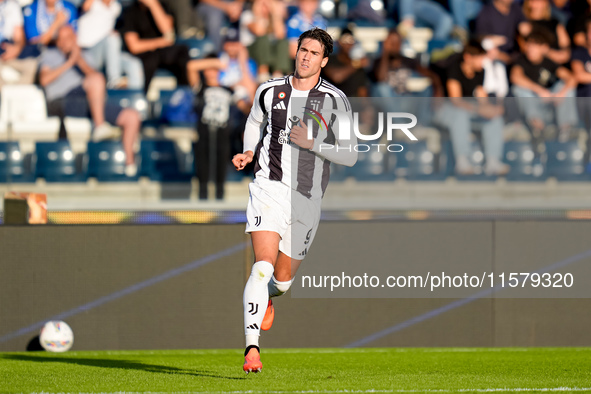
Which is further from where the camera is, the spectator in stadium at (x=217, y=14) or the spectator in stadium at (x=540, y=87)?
the spectator in stadium at (x=217, y=14)

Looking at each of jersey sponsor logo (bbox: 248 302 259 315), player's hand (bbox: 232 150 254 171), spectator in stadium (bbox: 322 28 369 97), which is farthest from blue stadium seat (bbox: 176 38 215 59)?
jersey sponsor logo (bbox: 248 302 259 315)

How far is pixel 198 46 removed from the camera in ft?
38.0

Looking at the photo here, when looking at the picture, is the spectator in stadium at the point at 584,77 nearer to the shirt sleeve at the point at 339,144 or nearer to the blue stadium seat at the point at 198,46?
the shirt sleeve at the point at 339,144

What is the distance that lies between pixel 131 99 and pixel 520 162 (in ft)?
13.4

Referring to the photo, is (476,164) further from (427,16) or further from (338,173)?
(427,16)

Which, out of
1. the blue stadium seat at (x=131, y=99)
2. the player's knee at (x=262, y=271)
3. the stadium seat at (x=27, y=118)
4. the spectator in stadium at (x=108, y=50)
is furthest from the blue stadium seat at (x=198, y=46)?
the player's knee at (x=262, y=271)

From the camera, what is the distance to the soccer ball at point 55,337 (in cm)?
769

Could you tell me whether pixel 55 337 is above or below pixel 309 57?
below

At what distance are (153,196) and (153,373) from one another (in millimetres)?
2252

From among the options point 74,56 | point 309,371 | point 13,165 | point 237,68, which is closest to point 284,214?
point 309,371

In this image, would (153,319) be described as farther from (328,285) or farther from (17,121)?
(17,121)

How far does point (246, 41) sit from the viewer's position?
11.4m

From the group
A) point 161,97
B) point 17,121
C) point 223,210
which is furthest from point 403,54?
point 17,121

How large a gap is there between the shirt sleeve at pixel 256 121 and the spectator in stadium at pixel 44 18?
230 inches
